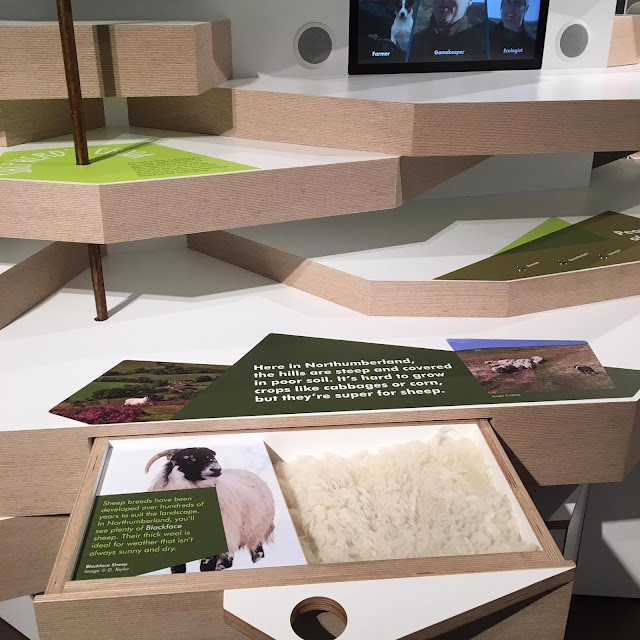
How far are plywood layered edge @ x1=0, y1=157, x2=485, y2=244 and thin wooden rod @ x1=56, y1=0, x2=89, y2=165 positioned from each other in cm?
16

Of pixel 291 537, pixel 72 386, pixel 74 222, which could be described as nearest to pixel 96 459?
pixel 72 386

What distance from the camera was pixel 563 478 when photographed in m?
1.42

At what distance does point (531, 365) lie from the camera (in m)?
1.52

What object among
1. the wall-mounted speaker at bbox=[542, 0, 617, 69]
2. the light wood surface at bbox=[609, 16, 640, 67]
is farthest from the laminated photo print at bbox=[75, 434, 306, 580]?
the light wood surface at bbox=[609, 16, 640, 67]

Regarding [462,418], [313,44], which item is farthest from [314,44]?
[462,418]

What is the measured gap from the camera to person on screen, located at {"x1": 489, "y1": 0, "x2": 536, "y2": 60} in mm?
2125

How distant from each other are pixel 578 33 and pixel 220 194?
1.38 m

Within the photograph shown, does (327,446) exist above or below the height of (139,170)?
below

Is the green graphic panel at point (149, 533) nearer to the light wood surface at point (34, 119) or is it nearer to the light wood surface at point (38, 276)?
the light wood surface at point (38, 276)

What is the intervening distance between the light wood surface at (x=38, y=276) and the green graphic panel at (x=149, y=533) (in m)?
0.75

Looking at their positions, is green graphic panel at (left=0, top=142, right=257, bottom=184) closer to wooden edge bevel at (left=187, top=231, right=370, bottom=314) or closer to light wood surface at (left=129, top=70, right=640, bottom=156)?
light wood surface at (left=129, top=70, right=640, bottom=156)

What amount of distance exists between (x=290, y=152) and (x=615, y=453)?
97 centimetres

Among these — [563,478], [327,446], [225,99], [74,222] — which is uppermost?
[225,99]

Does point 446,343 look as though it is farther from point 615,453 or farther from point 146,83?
point 146,83
